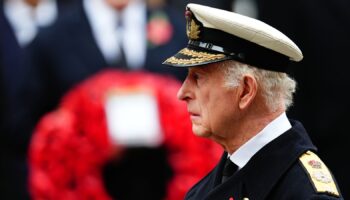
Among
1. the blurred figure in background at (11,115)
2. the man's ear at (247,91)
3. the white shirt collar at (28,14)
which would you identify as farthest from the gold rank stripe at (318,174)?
the white shirt collar at (28,14)

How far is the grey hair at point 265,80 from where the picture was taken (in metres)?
3.94

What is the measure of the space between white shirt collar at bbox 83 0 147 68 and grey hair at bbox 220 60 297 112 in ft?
9.38

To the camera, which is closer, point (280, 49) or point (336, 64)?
point (280, 49)

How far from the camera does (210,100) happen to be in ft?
13.1

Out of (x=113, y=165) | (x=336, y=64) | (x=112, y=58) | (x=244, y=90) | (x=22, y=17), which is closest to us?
(x=244, y=90)

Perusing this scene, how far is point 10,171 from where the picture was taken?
7.45m

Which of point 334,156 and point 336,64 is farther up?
point 336,64

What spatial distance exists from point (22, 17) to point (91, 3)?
2.73m

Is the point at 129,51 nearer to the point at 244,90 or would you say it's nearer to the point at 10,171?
the point at 10,171

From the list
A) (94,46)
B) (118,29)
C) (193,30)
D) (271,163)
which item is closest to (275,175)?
(271,163)

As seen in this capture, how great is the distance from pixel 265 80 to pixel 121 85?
2.09 metres

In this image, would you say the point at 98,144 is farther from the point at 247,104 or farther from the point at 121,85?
the point at 247,104

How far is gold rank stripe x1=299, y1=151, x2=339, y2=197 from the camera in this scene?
3.80m

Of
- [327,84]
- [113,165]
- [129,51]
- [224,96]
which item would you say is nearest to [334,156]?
[327,84]
